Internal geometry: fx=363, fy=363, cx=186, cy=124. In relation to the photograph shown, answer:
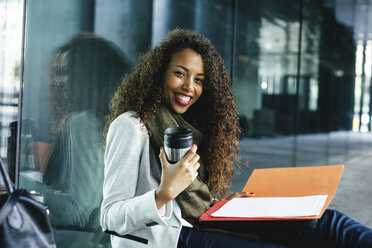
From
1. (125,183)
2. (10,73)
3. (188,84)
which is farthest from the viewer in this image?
(10,73)

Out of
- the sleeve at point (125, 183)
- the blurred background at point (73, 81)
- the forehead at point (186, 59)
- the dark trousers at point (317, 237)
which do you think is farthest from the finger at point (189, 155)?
the blurred background at point (73, 81)

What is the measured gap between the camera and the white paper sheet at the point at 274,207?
124 centimetres

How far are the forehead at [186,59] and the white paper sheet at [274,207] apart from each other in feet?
1.97

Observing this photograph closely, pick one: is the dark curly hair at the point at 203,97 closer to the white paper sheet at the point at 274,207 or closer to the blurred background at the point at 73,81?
the white paper sheet at the point at 274,207

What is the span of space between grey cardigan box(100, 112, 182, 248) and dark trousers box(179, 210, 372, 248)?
0.11m

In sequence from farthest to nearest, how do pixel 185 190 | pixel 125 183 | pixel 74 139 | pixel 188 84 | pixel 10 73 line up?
pixel 74 139, pixel 10 73, pixel 188 84, pixel 185 190, pixel 125 183

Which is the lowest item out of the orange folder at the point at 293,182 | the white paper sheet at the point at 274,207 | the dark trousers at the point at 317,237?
the dark trousers at the point at 317,237

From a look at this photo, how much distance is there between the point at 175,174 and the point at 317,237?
715 millimetres

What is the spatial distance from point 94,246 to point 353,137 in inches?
359

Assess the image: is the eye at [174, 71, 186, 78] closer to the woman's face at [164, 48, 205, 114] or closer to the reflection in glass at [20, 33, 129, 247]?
the woman's face at [164, 48, 205, 114]

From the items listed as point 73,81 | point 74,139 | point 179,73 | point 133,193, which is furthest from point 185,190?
point 73,81

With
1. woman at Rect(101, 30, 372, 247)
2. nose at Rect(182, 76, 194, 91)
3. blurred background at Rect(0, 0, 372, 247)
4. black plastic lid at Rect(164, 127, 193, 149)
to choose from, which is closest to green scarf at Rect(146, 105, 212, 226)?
woman at Rect(101, 30, 372, 247)

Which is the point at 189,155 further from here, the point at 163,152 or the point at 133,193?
the point at 133,193

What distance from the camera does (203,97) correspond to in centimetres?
174
